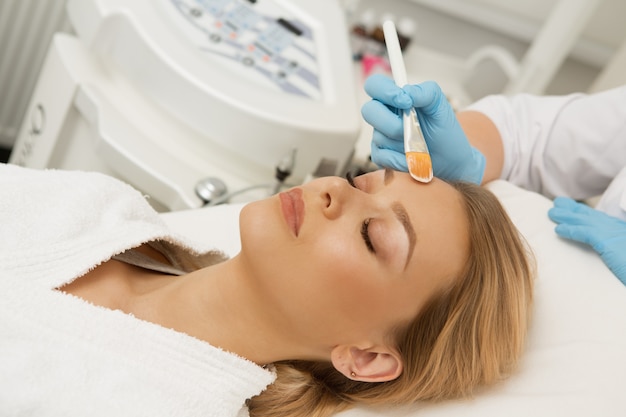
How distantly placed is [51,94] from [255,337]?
86 cm

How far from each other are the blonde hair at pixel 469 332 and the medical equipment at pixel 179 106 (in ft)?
1.66

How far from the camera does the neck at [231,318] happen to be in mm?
940

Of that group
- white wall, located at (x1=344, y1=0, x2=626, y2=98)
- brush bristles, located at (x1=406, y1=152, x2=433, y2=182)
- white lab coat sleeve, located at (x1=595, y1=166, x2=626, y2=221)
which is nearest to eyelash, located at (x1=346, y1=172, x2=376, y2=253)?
brush bristles, located at (x1=406, y1=152, x2=433, y2=182)

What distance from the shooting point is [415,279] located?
0.89 m

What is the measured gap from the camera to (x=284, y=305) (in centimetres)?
89

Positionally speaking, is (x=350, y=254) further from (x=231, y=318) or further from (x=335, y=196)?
(x=231, y=318)

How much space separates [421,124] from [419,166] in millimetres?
227

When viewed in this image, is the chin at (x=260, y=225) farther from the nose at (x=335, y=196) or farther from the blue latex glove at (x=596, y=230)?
the blue latex glove at (x=596, y=230)

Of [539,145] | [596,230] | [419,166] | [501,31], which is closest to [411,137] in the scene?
[419,166]

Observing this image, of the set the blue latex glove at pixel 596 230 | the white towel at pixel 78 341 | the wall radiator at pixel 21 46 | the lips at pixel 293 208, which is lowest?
the wall radiator at pixel 21 46

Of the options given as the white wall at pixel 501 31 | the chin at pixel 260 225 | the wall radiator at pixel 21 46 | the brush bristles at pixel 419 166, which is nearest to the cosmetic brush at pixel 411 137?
the brush bristles at pixel 419 166

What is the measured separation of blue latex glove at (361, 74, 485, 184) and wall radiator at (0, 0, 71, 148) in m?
1.31

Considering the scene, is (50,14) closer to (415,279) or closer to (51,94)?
(51,94)

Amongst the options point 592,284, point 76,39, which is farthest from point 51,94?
point 592,284
